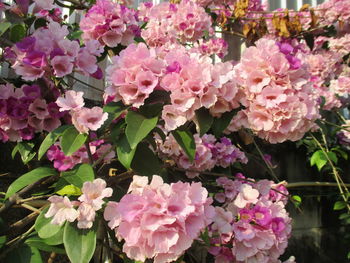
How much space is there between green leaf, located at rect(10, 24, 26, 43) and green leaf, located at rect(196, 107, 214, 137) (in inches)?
24.8

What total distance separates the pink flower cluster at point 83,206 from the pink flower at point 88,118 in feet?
0.50

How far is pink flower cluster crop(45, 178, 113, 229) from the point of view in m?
0.70

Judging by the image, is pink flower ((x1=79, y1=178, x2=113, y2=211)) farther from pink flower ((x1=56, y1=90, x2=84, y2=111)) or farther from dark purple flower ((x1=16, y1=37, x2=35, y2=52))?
dark purple flower ((x1=16, y1=37, x2=35, y2=52))

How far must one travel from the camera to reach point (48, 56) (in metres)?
0.92

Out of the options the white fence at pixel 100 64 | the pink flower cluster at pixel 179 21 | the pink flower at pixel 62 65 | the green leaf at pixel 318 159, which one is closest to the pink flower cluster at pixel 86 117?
the pink flower at pixel 62 65

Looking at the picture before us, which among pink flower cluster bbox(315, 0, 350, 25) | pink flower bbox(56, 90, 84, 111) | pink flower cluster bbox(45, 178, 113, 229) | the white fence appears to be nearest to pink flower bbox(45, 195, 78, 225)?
pink flower cluster bbox(45, 178, 113, 229)

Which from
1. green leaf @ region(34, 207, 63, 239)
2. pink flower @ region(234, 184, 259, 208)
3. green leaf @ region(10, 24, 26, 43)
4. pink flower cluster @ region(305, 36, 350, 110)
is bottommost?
pink flower cluster @ region(305, 36, 350, 110)

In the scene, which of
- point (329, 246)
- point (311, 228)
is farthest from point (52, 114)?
point (329, 246)

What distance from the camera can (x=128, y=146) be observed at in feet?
2.71

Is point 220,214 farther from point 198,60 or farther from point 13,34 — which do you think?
point 13,34

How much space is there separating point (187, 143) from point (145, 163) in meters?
0.16

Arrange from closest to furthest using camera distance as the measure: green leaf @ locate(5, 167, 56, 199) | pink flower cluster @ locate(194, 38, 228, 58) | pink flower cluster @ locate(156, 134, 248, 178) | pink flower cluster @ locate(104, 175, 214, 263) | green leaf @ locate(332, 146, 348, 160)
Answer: pink flower cluster @ locate(104, 175, 214, 263), green leaf @ locate(5, 167, 56, 199), pink flower cluster @ locate(156, 134, 248, 178), pink flower cluster @ locate(194, 38, 228, 58), green leaf @ locate(332, 146, 348, 160)

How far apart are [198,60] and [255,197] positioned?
1.25 ft

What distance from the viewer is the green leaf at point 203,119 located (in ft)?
2.54
